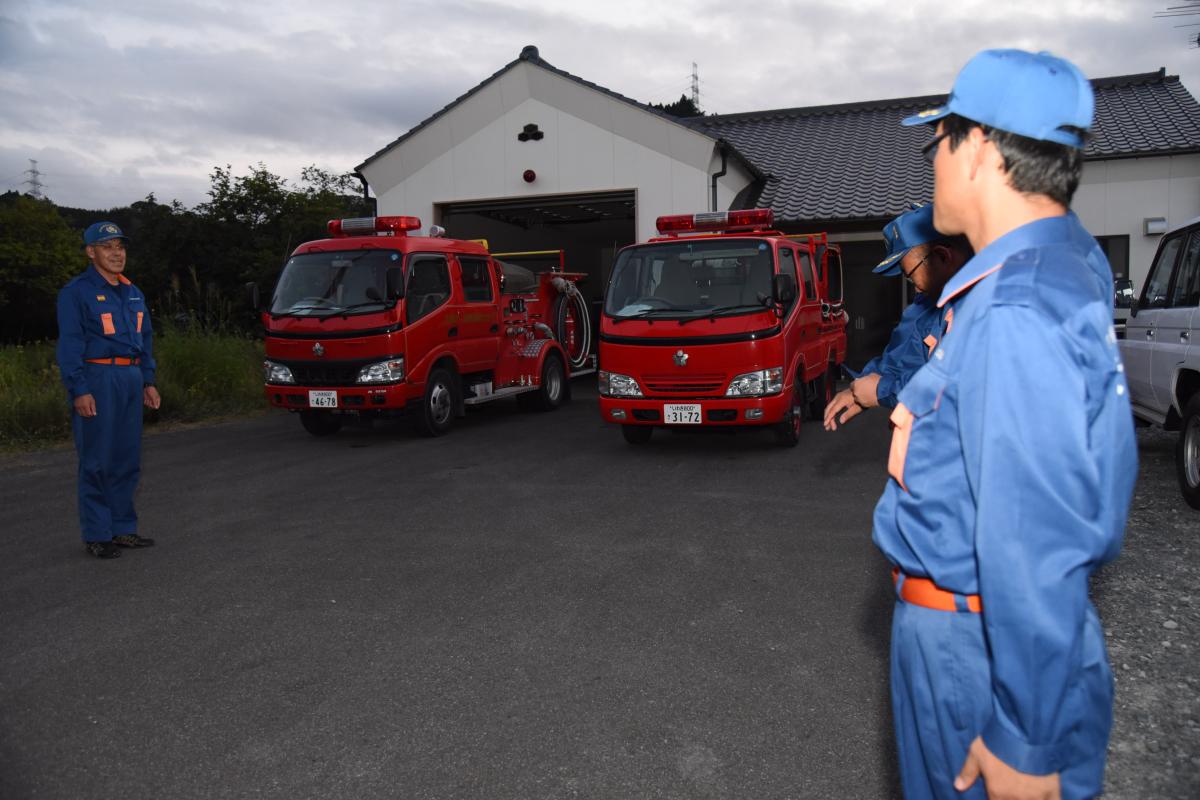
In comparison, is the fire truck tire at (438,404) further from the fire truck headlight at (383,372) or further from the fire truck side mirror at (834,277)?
the fire truck side mirror at (834,277)

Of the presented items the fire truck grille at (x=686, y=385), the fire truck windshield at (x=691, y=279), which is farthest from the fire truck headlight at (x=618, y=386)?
the fire truck windshield at (x=691, y=279)

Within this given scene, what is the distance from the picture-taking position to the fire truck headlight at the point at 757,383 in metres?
8.88

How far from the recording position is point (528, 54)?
16703 millimetres

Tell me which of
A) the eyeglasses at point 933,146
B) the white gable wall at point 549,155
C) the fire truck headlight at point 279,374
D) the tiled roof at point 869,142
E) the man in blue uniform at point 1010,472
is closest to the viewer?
the man in blue uniform at point 1010,472

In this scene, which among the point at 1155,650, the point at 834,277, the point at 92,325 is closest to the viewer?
the point at 1155,650

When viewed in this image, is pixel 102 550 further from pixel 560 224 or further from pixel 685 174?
pixel 560 224

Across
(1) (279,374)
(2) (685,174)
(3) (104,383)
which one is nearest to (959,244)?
(3) (104,383)

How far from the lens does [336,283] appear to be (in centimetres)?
1092

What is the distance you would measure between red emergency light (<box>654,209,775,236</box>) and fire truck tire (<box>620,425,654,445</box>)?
2275 millimetres

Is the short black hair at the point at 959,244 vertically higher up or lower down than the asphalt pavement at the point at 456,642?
higher up

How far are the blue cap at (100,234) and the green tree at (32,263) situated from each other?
46583mm

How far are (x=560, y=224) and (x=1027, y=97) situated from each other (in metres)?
22.3

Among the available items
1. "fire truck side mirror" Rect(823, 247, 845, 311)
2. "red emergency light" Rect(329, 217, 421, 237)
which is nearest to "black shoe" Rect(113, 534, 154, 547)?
"red emergency light" Rect(329, 217, 421, 237)

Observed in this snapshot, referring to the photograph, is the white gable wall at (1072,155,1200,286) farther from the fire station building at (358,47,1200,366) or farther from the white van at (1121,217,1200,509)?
the white van at (1121,217,1200,509)
